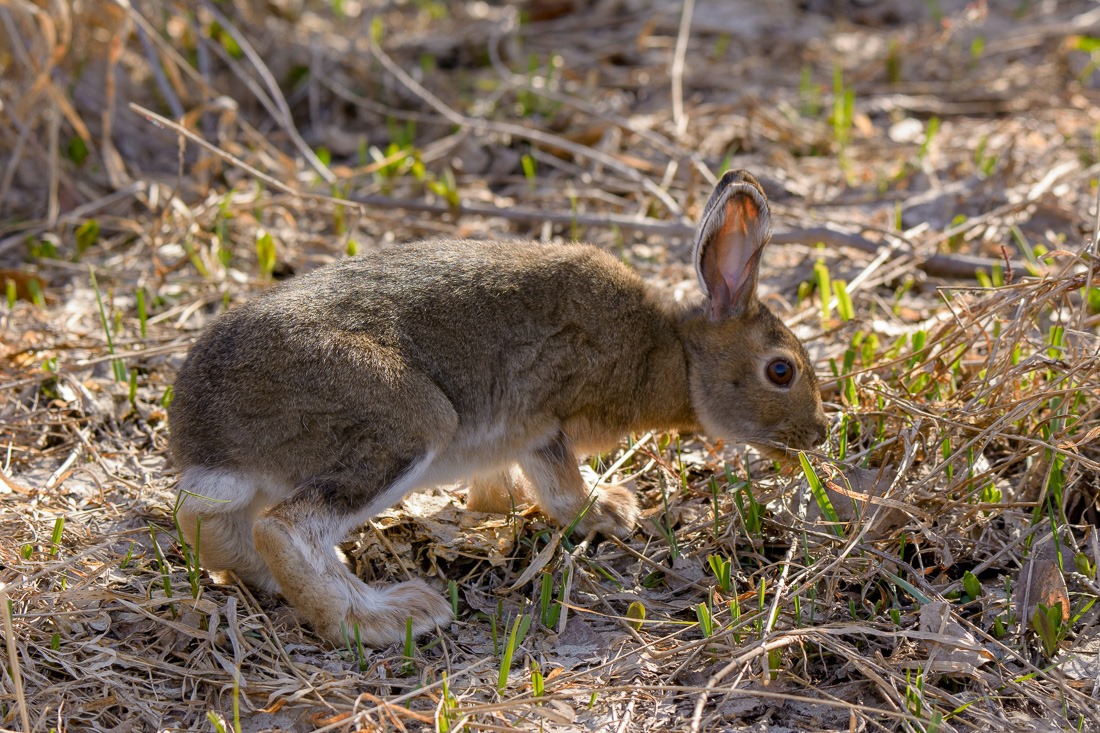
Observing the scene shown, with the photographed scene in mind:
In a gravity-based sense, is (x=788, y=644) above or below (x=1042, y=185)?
below

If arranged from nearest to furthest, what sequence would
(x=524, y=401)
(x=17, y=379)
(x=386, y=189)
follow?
(x=524, y=401), (x=17, y=379), (x=386, y=189)

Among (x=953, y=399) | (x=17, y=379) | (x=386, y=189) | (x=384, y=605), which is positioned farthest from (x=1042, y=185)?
(x=17, y=379)

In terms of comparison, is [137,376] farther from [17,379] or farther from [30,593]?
[30,593]

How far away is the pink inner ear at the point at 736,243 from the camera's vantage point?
4.54m

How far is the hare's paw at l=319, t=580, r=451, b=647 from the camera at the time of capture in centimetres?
388

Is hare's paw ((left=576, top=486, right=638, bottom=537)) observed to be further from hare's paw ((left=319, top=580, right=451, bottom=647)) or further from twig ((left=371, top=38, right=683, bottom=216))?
twig ((left=371, top=38, right=683, bottom=216))

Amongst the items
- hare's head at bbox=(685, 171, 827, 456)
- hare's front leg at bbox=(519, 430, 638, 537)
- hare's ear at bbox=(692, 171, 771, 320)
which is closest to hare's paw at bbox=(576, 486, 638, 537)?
hare's front leg at bbox=(519, 430, 638, 537)

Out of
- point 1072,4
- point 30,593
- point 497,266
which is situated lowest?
point 30,593

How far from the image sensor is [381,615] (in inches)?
155

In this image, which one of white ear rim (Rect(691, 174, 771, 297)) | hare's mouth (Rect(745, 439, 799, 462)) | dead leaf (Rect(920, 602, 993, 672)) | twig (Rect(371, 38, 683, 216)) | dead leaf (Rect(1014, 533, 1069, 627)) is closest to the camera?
dead leaf (Rect(920, 602, 993, 672))

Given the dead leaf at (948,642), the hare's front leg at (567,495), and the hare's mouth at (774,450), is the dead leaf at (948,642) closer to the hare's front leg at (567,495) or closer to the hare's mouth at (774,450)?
the hare's mouth at (774,450)

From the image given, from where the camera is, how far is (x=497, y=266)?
4539 millimetres

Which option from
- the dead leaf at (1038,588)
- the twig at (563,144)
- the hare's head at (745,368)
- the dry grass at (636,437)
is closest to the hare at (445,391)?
the hare's head at (745,368)

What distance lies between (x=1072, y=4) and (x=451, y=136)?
6187 millimetres
